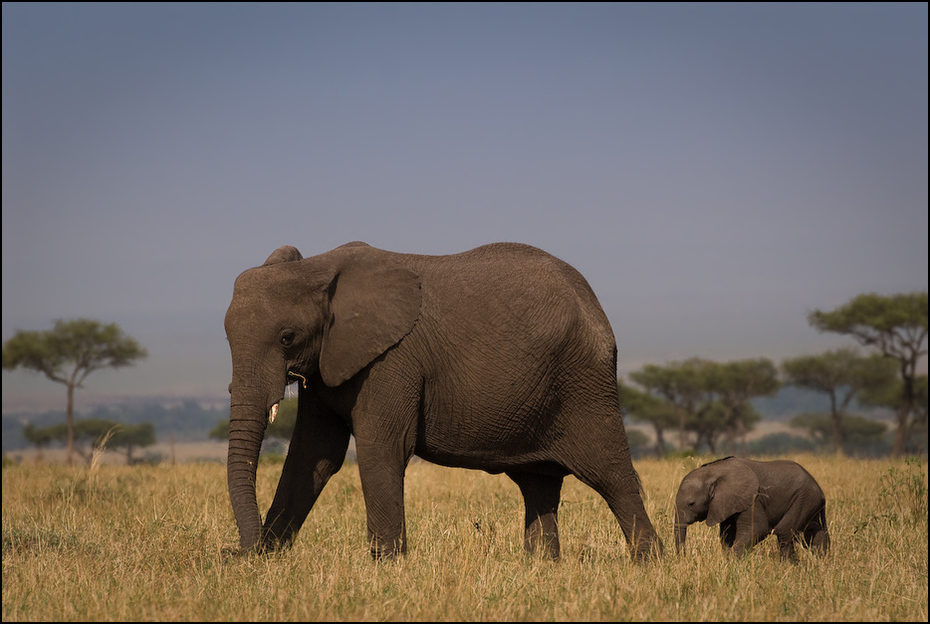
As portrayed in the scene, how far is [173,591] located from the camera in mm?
6469

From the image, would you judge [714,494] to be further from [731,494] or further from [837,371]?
[837,371]

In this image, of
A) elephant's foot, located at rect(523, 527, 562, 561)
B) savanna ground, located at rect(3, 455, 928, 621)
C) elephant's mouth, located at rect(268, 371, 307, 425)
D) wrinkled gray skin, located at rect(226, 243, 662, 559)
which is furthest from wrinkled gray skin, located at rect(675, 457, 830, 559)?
elephant's mouth, located at rect(268, 371, 307, 425)

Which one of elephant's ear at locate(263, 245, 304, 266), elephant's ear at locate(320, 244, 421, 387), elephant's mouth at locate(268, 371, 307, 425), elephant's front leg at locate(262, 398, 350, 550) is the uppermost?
elephant's ear at locate(263, 245, 304, 266)

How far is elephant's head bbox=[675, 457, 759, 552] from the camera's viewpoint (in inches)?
366

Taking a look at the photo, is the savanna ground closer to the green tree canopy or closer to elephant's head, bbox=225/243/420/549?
elephant's head, bbox=225/243/420/549

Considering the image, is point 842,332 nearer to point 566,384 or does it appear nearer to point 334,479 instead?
point 334,479

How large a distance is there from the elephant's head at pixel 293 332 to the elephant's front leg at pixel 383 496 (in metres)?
0.68

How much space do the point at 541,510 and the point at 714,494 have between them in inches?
71.0

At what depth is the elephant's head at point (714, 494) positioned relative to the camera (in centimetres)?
929

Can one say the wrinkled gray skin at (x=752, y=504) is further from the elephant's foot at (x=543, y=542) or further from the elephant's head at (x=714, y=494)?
the elephant's foot at (x=543, y=542)

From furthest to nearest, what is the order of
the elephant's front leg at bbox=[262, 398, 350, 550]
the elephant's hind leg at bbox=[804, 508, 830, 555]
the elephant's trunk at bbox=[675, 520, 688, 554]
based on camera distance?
1. the elephant's hind leg at bbox=[804, 508, 830, 555]
2. the elephant's trunk at bbox=[675, 520, 688, 554]
3. the elephant's front leg at bbox=[262, 398, 350, 550]

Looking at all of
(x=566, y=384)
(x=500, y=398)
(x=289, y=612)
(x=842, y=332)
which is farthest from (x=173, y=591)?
(x=842, y=332)

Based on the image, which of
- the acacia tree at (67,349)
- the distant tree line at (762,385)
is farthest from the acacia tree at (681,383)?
the acacia tree at (67,349)

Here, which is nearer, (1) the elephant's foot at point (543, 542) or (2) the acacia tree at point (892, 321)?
(1) the elephant's foot at point (543, 542)
